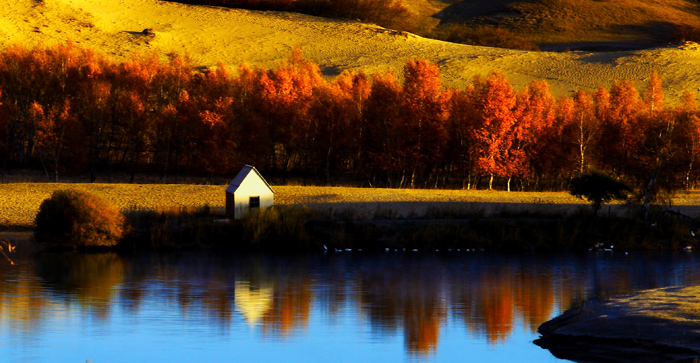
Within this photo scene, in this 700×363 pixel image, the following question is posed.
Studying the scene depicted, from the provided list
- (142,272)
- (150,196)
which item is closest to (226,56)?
(150,196)

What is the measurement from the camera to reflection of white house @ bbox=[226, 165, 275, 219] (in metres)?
35.1

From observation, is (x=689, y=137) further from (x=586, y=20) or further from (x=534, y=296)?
(x=586, y=20)

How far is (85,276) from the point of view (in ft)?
90.6

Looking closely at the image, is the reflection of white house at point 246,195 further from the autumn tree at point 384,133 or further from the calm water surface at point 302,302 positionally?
the autumn tree at point 384,133

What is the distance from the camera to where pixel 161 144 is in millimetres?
57594

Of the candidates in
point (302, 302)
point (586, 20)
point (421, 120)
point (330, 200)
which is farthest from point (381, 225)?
point (586, 20)

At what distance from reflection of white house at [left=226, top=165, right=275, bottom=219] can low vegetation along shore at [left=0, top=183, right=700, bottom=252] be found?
0.61 m

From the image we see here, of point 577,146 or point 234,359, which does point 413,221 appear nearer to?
point 234,359

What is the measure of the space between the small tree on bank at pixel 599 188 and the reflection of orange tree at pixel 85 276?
20.0 meters

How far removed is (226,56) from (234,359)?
84.6 meters

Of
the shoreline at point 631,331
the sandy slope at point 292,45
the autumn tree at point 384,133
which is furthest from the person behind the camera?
the sandy slope at point 292,45

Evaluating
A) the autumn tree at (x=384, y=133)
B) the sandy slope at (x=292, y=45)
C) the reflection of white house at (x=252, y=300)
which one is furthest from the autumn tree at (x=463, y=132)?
the sandy slope at (x=292, y=45)

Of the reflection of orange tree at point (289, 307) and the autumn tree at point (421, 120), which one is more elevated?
the autumn tree at point (421, 120)

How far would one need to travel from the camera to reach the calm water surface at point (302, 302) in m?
17.6
